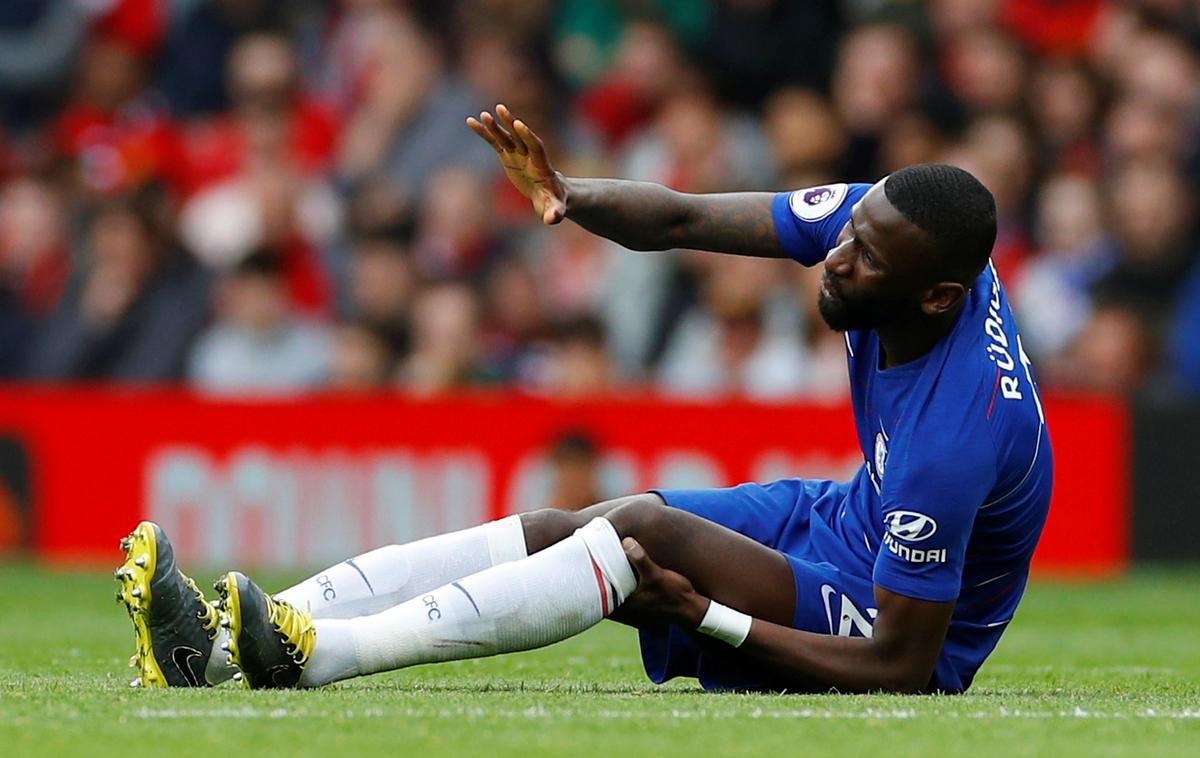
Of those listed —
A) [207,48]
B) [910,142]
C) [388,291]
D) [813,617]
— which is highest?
[207,48]

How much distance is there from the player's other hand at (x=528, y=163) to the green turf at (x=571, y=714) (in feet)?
4.68

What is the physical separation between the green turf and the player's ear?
3.47ft

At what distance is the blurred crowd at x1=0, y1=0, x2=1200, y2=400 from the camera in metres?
12.7

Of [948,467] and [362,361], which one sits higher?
[362,361]

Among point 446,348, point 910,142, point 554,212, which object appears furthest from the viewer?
point 910,142

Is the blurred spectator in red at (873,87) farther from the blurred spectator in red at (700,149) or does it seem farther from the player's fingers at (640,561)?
the player's fingers at (640,561)

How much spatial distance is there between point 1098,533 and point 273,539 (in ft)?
16.5

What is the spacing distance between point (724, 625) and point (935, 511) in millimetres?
660

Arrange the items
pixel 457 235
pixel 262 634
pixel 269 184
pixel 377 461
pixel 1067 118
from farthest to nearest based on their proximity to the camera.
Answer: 1. pixel 269 184
2. pixel 457 235
3. pixel 1067 118
4. pixel 377 461
5. pixel 262 634

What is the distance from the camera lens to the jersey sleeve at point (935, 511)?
17.4 feet

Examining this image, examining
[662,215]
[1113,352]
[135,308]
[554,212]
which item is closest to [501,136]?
[554,212]

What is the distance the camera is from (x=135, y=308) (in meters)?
13.9

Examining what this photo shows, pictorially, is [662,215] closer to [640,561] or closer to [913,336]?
[913,336]

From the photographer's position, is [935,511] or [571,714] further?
[935,511]
